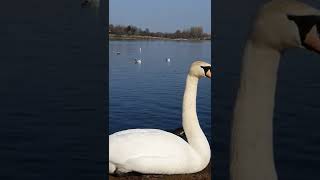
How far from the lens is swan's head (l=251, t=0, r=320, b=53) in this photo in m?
1.70

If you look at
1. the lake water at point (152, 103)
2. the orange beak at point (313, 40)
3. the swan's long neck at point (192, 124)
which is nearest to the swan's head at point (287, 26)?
the orange beak at point (313, 40)

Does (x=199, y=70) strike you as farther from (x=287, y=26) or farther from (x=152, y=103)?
(x=287, y=26)

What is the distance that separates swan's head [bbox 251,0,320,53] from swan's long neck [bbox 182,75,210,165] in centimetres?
318

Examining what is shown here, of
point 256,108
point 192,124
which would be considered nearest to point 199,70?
point 192,124

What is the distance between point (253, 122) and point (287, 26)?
0.91 feet

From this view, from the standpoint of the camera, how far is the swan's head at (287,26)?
66.8 inches

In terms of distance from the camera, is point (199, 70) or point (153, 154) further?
point (199, 70)

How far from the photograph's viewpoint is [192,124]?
5145 mm

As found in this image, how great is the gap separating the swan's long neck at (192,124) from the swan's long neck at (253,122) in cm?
307
